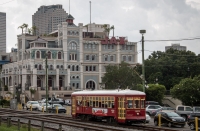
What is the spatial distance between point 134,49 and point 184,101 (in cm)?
5027

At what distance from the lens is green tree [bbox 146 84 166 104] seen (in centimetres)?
7888

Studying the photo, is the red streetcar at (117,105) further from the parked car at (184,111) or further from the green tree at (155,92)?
the green tree at (155,92)

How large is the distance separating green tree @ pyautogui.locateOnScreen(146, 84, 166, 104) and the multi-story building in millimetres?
31088

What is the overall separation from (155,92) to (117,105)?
138 feet

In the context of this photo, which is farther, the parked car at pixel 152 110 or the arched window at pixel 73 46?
the arched window at pixel 73 46

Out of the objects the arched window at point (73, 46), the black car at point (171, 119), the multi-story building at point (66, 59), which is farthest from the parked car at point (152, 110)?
the arched window at point (73, 46)

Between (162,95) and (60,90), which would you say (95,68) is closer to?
(60,90)

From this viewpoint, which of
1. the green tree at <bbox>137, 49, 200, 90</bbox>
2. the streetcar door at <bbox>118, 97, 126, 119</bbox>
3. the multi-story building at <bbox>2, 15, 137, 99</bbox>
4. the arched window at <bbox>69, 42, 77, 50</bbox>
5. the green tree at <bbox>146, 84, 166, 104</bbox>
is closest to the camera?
the streetcar door at <bbox>118, 97, 126, 119</bbox>

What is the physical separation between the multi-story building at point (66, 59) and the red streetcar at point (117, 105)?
63.3m

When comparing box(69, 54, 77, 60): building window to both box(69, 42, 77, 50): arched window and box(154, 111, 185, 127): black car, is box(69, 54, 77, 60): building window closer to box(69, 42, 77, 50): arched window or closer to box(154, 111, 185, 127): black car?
box(69, 42, 77, 50): arched window

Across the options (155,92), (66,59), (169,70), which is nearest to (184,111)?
(155,92)

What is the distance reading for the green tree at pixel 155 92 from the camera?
78.9 meters

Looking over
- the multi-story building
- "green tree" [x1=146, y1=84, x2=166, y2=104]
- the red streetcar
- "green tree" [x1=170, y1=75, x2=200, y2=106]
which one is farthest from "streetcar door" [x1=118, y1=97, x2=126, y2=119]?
the multi-story building

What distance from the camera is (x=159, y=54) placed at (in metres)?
119
